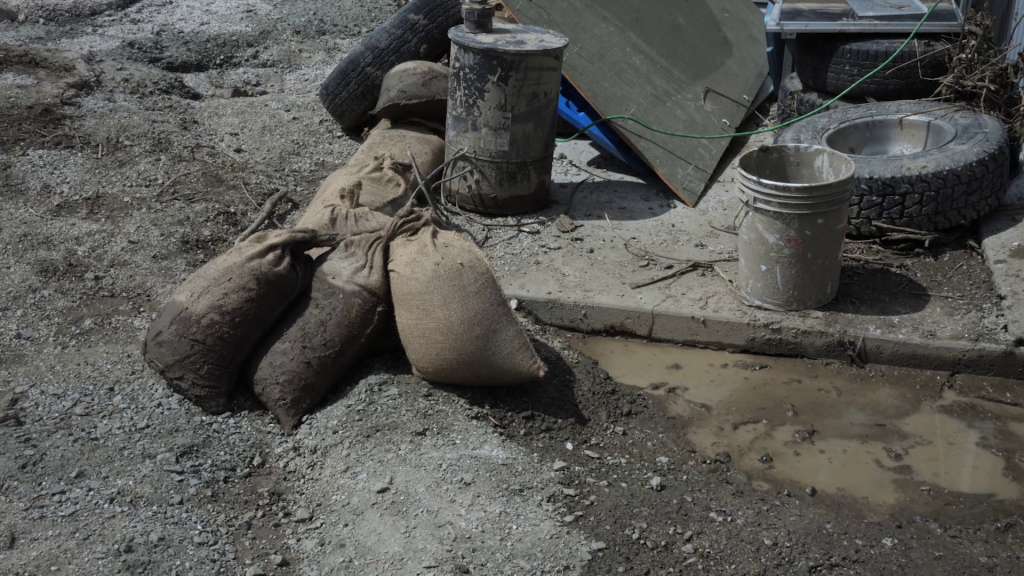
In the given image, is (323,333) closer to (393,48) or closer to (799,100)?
(393,48)

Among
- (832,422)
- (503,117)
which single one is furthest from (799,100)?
(832,422)

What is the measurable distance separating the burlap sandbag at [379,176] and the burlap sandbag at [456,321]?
551 millimetres

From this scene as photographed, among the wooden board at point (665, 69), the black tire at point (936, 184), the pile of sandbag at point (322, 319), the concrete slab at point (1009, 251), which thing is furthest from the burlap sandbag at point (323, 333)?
the concrete slab at point (1009, 251)

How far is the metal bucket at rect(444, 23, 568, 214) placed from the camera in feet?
17.0

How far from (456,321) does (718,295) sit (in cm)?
170

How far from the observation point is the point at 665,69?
627cm

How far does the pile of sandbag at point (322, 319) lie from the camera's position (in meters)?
3.68

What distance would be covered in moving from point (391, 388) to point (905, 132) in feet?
12.4

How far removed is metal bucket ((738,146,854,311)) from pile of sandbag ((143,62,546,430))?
1.44 meters

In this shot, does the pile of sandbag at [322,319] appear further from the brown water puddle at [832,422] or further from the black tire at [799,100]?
the black tire at [799,100]

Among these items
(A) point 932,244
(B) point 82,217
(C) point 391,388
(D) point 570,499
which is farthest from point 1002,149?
(B) point 82,217

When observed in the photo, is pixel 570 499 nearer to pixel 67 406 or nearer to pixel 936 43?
pixel 67 406

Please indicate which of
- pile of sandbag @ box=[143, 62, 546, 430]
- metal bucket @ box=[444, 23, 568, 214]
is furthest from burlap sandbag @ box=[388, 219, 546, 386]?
metal bucket @ box=[444, 23, 568, 214]

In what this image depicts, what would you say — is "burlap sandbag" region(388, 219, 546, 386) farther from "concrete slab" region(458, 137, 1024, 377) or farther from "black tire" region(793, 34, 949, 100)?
"black tire" region(793, 34, 949, 100)
